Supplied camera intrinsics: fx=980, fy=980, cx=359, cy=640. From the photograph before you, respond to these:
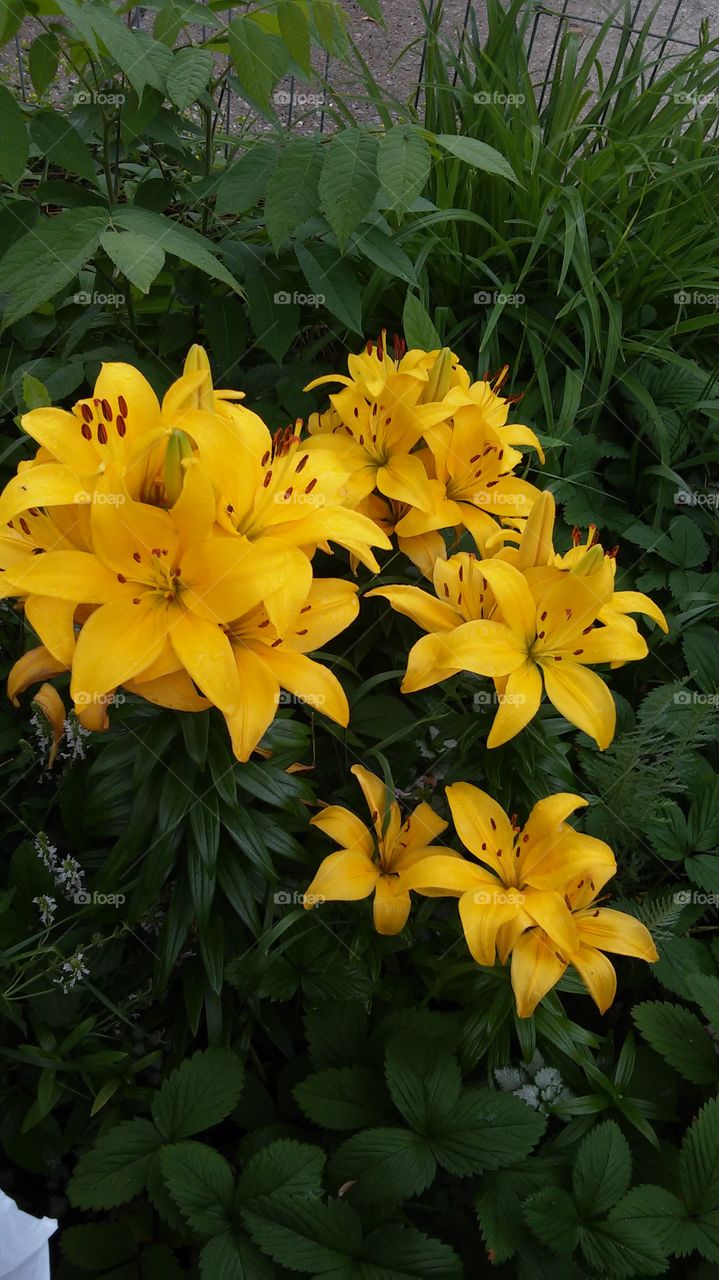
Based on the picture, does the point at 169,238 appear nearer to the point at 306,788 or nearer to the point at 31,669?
the point at 31,669

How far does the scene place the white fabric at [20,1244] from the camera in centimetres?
68

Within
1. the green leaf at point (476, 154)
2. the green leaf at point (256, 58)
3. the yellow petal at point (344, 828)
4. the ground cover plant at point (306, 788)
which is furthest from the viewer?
the green leaf at point (476, 154)

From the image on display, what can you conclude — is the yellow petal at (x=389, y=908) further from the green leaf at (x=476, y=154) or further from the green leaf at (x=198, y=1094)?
the green leaf at (x=476, y=154)

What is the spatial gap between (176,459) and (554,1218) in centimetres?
92

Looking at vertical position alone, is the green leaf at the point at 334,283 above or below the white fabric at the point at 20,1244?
above

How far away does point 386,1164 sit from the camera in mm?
1094

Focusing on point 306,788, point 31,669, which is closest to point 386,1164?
point 306,788

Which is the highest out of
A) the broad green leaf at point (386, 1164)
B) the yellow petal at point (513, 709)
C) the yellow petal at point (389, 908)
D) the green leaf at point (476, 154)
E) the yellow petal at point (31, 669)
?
the green leaf at point (476, 154)

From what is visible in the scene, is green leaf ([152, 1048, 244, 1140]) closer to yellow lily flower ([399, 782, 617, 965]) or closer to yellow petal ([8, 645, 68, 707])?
yellow lily flower ([399, 782, 617, 965])

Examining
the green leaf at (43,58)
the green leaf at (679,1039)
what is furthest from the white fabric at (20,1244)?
the green leaf at (43,58)

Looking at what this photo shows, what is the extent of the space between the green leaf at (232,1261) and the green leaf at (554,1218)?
30 cm

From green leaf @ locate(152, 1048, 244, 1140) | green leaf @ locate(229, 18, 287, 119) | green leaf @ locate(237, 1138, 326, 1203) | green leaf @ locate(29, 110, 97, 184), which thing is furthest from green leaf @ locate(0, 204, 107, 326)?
green leaf @ locate(237, 1138, 326, 1203)

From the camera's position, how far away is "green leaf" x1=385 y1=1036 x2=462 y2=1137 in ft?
3.69

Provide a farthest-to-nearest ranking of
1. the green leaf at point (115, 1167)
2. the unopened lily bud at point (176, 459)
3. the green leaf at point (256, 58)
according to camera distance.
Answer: the green leaf at point (256, 58), the green leaf at point (115, 1167), the unopened lily bud at point (176, 459)
